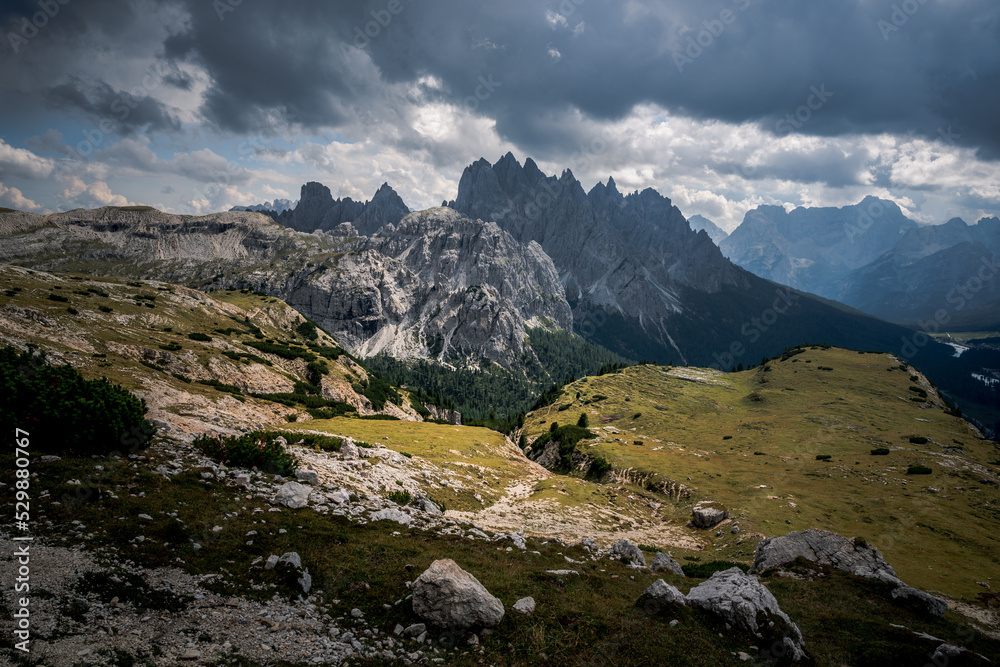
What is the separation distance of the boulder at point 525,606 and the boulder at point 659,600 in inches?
160

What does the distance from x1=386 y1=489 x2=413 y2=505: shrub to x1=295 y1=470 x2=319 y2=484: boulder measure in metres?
4.89

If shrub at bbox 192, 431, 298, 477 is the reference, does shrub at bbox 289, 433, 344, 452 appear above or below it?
below

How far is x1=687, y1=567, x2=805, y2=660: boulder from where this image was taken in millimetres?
13039

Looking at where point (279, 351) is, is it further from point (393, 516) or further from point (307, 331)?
point (307, 331)

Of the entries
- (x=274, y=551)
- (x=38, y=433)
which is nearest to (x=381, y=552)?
(x=274, y=551)

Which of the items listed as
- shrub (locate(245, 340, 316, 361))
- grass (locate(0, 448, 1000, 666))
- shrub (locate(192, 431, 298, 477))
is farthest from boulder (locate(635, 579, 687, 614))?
shrub (locate(245, 340, 316, 361))

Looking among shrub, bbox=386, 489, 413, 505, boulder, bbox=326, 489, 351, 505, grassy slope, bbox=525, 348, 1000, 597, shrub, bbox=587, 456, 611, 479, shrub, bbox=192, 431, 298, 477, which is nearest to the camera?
boulder, bbox=326, 489, 351, 505

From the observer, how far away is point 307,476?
22875mm

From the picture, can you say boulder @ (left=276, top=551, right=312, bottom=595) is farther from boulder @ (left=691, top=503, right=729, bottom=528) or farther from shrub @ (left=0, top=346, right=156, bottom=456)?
boulder @ (left=691, top=503, right=729, bottom=528)

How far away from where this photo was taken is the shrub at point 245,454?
21641 mm

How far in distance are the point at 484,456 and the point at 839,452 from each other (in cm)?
6437

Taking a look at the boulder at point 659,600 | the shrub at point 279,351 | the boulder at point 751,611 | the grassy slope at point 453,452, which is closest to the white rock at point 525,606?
the boulder at point 659,600

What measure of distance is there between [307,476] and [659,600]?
61.4 feet

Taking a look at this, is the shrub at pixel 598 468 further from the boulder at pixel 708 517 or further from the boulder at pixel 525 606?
the boulder at pixel 525 606
